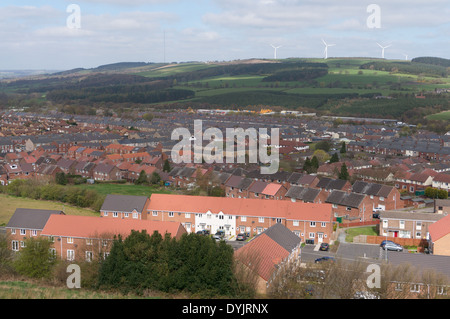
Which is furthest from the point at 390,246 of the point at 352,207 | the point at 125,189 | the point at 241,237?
the point at 125,189

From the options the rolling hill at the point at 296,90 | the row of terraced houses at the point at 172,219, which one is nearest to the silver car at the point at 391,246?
the row of terraced houses at the point at 172,219

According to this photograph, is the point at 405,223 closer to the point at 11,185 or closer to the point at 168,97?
the point at 11,185

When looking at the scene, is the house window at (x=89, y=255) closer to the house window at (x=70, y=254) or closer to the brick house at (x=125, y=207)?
the house window at (x=70, y=254)

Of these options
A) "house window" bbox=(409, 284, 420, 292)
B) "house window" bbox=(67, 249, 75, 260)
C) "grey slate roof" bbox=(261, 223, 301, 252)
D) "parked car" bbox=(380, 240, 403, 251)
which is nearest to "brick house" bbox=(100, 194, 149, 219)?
"house window" bbox=(67, 249, 75, 260)

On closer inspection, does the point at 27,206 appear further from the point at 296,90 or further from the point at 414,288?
the point at 296,90

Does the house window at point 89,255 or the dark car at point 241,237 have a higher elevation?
the house window at point 89,255
